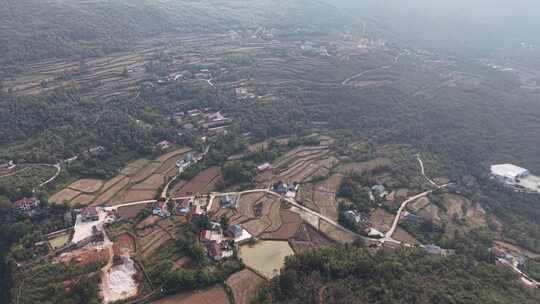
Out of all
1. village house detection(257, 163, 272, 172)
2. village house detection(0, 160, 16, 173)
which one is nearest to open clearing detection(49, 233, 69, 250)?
village house detection(0, 160, 16, 173)

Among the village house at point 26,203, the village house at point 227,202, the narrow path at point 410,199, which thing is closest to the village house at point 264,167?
the village house at point 227,202

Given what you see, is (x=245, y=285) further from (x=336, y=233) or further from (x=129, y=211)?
(x=129, y=211)

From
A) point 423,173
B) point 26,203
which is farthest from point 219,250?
point 423,173

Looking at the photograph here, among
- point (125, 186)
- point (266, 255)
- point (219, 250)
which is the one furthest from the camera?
point (125, 186)

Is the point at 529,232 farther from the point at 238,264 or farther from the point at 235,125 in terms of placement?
the point at 235,125

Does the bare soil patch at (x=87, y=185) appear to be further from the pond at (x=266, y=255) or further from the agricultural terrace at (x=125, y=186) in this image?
the pond at (x=266, y=255)

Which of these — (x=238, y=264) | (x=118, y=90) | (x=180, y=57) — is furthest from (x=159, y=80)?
(x=238, y=264)
